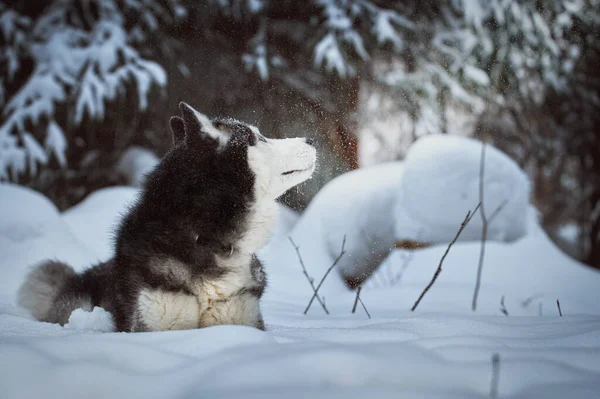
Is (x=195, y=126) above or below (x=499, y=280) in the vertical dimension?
above

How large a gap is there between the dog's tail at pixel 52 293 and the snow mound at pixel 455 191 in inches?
156

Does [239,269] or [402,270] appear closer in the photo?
[239,269]

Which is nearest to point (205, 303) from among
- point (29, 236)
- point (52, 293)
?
point (52, 293)

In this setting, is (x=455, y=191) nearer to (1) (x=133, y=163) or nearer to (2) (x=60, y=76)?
(1) (x=133, y=163)

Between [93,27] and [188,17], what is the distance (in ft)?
4.88

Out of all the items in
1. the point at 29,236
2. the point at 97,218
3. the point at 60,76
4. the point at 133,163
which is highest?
the point at 60,76

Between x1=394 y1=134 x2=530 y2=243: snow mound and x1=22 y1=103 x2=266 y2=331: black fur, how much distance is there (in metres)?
3.66

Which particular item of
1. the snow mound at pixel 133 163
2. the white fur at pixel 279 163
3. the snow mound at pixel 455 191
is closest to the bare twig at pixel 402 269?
the snow mound at pixel 455 191

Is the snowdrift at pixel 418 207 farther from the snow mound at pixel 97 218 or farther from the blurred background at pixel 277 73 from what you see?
the snow mound at pixel 97 218

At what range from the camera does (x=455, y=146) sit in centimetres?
519

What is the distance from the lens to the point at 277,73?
6945 millimetres

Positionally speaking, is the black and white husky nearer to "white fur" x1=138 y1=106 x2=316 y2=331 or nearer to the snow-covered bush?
"white fur" x1=138 y1=106 x2=316 y2=331

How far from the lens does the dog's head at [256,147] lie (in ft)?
6.23

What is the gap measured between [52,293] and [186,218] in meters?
1.25
